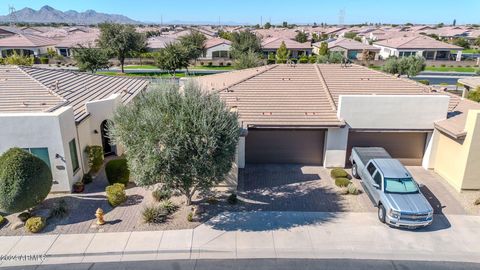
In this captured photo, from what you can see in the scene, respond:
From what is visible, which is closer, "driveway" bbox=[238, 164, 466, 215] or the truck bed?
"driveway" bbox=[238, 164, 466, 215]

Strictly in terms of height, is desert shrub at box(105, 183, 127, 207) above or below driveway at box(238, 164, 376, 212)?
above

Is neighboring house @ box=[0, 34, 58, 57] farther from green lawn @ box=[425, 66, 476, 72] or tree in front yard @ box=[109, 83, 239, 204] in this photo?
green lawn @ box=[425, 66, 476, 72]

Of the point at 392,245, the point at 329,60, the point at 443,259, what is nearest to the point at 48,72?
the point at 392,245

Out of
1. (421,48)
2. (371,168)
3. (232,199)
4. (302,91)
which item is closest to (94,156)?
(232,199)

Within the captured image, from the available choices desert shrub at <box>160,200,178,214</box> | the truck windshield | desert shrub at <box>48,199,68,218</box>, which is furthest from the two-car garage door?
desert shrub at <box>48,199,68,218</box>

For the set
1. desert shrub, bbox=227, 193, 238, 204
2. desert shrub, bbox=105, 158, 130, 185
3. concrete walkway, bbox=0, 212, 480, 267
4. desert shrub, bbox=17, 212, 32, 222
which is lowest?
concrete walkway, bbox=0, 212, 480, 267

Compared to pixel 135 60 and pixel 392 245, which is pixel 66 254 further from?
pixel 135 60
